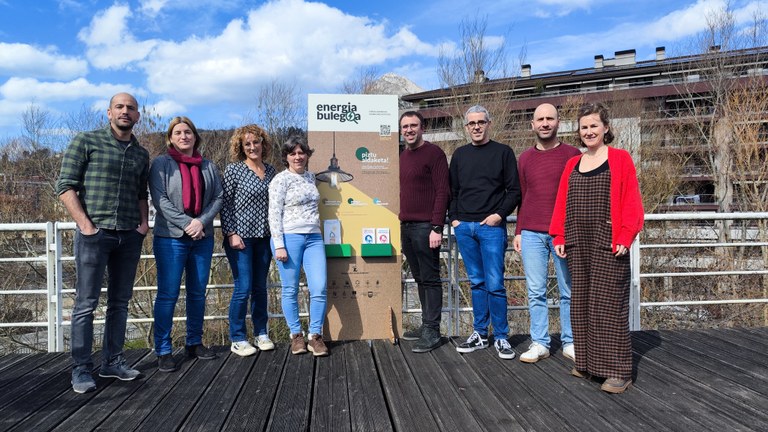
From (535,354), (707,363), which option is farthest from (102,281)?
(707,363)

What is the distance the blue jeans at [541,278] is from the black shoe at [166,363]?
8.20 feet

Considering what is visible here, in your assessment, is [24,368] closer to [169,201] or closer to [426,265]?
[169,201]

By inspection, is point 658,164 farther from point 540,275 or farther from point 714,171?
point 540,275

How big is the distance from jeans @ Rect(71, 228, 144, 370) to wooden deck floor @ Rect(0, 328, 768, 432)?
0.24 m

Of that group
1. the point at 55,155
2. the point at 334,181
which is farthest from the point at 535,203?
the point at 55,155

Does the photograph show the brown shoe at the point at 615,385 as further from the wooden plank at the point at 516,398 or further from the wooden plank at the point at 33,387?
the wooden plank at the point at 33,387

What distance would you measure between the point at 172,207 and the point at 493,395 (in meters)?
2.37

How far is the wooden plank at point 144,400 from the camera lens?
2582 millimetres

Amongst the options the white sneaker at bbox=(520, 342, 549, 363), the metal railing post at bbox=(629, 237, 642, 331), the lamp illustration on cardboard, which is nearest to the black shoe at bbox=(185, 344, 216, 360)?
the lamp illustration on cardboard

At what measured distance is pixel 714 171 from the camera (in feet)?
60.2

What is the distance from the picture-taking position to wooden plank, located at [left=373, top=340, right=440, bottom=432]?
2.54m

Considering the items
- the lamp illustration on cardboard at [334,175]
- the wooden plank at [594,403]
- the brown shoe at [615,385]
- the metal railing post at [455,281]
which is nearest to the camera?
the wooden plank at [594,403]

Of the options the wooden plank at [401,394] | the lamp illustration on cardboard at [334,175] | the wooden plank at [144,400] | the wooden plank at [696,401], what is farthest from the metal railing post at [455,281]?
the wooden plank at [144,400]

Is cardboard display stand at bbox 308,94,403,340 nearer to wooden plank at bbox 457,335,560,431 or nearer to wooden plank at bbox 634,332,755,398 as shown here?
wooden plank at bbox 457,335,560,431
